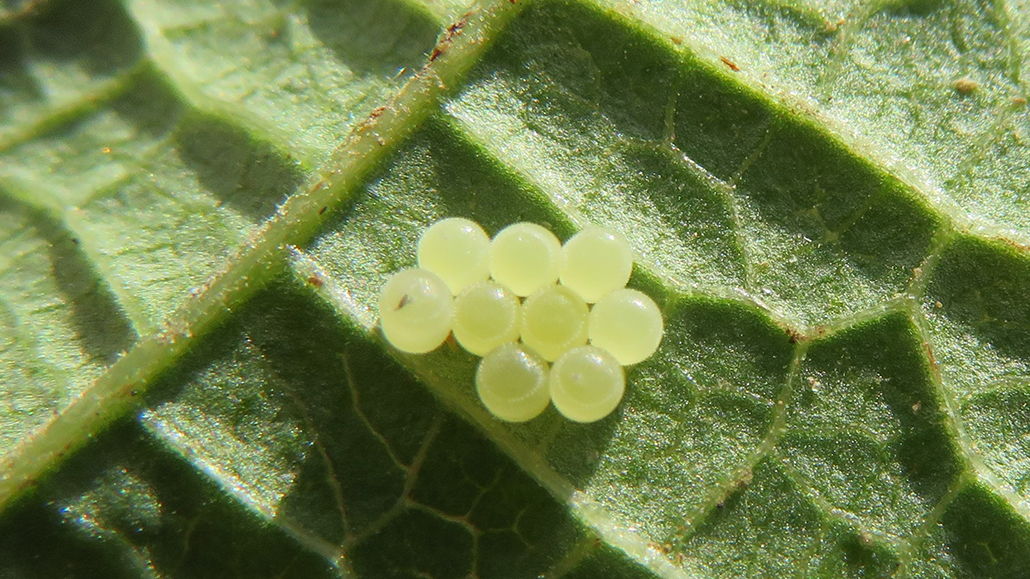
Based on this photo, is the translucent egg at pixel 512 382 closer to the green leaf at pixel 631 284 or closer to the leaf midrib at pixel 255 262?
the green leaf at pixel 631 284

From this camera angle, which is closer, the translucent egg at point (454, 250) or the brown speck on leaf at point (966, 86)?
the translucent egg at point (454, 250)

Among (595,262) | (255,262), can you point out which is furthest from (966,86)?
(255,262)

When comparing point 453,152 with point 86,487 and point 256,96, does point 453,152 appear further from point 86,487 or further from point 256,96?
point 86,487

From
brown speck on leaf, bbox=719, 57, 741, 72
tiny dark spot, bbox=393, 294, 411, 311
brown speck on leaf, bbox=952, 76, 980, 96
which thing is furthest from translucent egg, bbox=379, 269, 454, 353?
brown speck on leaf, bbox=952, 76, 980, 96

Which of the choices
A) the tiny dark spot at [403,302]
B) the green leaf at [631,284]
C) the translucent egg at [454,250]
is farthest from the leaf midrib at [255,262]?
the tiny dark spot at [403,302]

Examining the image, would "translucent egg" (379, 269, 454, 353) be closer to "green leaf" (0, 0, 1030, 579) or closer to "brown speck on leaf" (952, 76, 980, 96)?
"green leaf" (0, 0, 1030, 579)

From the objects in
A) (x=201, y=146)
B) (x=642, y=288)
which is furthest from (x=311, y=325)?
(x=642, y=288)

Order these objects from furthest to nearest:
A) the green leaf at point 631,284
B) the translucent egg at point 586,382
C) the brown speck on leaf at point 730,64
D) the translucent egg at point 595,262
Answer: the brown speck on leaf at point 730,64
the green leaf at point 631,284
the translucent egg at point 595,262
the translucent egg at point 586,382

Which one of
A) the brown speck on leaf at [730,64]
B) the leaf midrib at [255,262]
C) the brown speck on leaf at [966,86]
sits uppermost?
the brown speck on leaf at [966,86]
